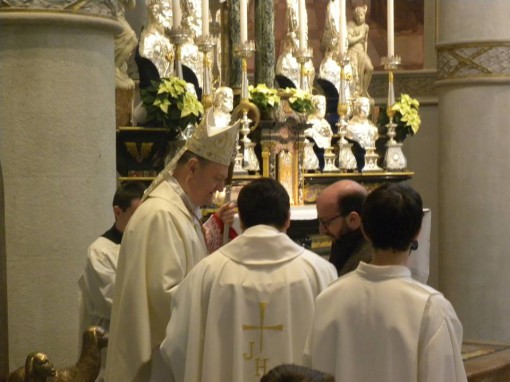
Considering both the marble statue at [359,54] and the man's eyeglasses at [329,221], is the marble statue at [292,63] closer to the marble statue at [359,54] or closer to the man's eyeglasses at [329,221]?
the marble statue at [359,54]

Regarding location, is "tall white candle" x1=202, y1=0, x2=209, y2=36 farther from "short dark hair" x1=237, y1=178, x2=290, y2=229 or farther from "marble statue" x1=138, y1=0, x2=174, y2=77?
"short dark hair" x1=237, y1=178, x2=290, y2=229

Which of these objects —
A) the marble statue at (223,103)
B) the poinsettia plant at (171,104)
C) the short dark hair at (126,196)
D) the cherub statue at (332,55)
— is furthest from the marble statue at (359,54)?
the short dark hair at (126,196)

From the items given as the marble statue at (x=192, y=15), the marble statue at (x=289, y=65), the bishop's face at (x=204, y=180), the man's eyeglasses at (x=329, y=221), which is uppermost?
the marble statue at (x=192, y=15)

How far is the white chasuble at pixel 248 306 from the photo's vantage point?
4340 mm

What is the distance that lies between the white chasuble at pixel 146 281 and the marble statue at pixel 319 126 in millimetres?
5364

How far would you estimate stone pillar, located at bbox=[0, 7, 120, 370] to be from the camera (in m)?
5.86

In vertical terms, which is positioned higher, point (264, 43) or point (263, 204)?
point (264, 43)

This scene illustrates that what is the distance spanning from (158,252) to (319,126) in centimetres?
564

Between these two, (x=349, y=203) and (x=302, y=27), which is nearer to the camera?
(x=349, y=203)

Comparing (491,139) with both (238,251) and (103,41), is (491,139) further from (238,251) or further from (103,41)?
(238,251)

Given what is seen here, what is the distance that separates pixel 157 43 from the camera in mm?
9070

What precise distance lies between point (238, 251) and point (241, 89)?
5.10 meters

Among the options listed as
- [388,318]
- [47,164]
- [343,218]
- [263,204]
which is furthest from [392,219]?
[47,164]

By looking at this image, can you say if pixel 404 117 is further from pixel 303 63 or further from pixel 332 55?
pixel 303 63
